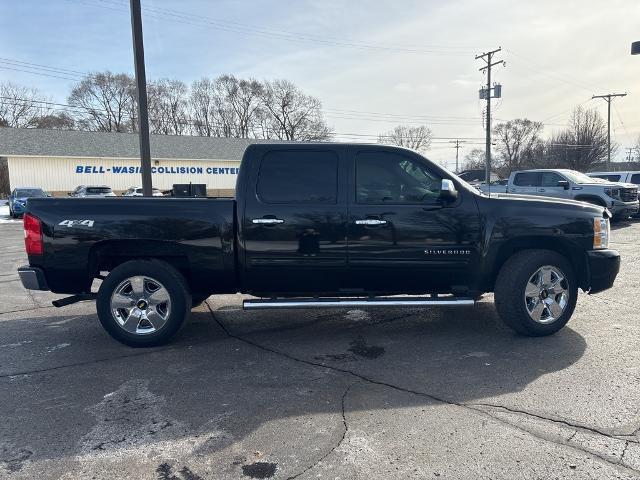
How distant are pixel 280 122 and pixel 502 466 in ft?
232

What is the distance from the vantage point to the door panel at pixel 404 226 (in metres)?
4.82

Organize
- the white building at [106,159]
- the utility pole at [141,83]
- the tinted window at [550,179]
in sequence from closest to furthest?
the utility pole at [141,83] → the tinted window at [550,179] → the white building at [106,159]

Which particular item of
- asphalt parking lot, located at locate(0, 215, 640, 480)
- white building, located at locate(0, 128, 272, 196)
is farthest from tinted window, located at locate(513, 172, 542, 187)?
white building, located at locate(0, 128, 272, 196)

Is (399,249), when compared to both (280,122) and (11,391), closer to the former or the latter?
(11,391)

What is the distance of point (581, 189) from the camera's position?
15680mm

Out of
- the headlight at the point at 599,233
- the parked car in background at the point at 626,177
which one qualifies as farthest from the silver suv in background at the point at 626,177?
the headlight at the point at 599,233

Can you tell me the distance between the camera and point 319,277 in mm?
4938

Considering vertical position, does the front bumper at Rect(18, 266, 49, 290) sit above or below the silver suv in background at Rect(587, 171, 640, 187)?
below

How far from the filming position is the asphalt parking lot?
9.45 feet

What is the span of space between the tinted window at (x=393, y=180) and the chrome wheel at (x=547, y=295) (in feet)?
4.56

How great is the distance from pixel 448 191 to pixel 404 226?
→ 553 mm

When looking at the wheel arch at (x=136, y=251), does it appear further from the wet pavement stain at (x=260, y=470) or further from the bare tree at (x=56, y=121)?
the bare tree at (x=56, y=121)

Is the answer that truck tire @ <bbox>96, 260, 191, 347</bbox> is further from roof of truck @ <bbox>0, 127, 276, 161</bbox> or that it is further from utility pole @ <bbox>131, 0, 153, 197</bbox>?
roof of truck @ <bbox>0, 127, 276, 161</bbox>

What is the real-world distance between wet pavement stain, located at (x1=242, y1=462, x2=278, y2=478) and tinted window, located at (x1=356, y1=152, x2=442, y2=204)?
9.09 ft
